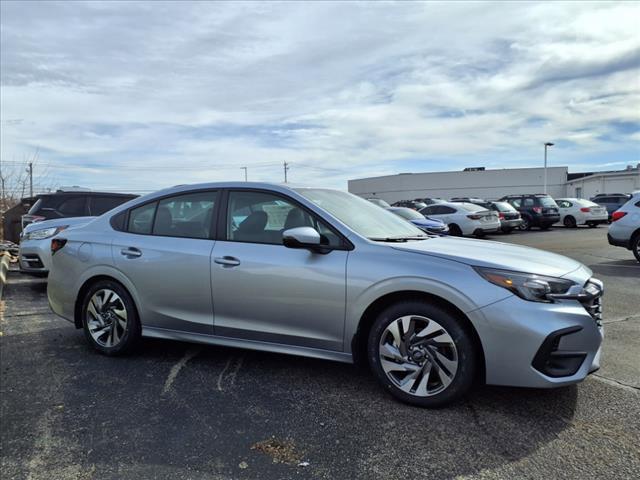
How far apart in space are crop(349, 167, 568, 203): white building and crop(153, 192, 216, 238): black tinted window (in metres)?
61.9

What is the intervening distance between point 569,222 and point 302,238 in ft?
74.5

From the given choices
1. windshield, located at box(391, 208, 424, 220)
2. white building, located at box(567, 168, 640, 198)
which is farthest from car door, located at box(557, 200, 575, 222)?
white building, located at box(567, 168, 640, 198)

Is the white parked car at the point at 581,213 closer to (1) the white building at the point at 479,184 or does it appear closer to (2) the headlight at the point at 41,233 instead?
(2) the headlight at the point at 41,233

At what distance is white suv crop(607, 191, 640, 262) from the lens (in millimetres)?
10109

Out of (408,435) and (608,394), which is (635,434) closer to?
(608,394)

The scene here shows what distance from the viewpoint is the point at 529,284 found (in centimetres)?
311

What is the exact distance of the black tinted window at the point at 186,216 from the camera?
4.30m

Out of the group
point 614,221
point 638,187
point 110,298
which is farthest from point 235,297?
point 638,187

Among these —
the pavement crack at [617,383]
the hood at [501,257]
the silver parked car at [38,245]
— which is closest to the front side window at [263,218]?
the hood at [501,257]

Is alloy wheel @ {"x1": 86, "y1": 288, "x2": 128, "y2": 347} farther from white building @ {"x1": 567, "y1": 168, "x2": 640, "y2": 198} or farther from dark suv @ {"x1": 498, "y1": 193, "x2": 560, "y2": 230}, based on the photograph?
white building @ {"x1": 567, "y1": 168, "x2": 640, "y2": 198}

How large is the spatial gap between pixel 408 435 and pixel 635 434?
135cm

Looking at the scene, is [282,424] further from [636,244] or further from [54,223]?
[636,244]

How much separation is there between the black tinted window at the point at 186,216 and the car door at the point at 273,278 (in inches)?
7.9

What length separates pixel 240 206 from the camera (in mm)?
4219
